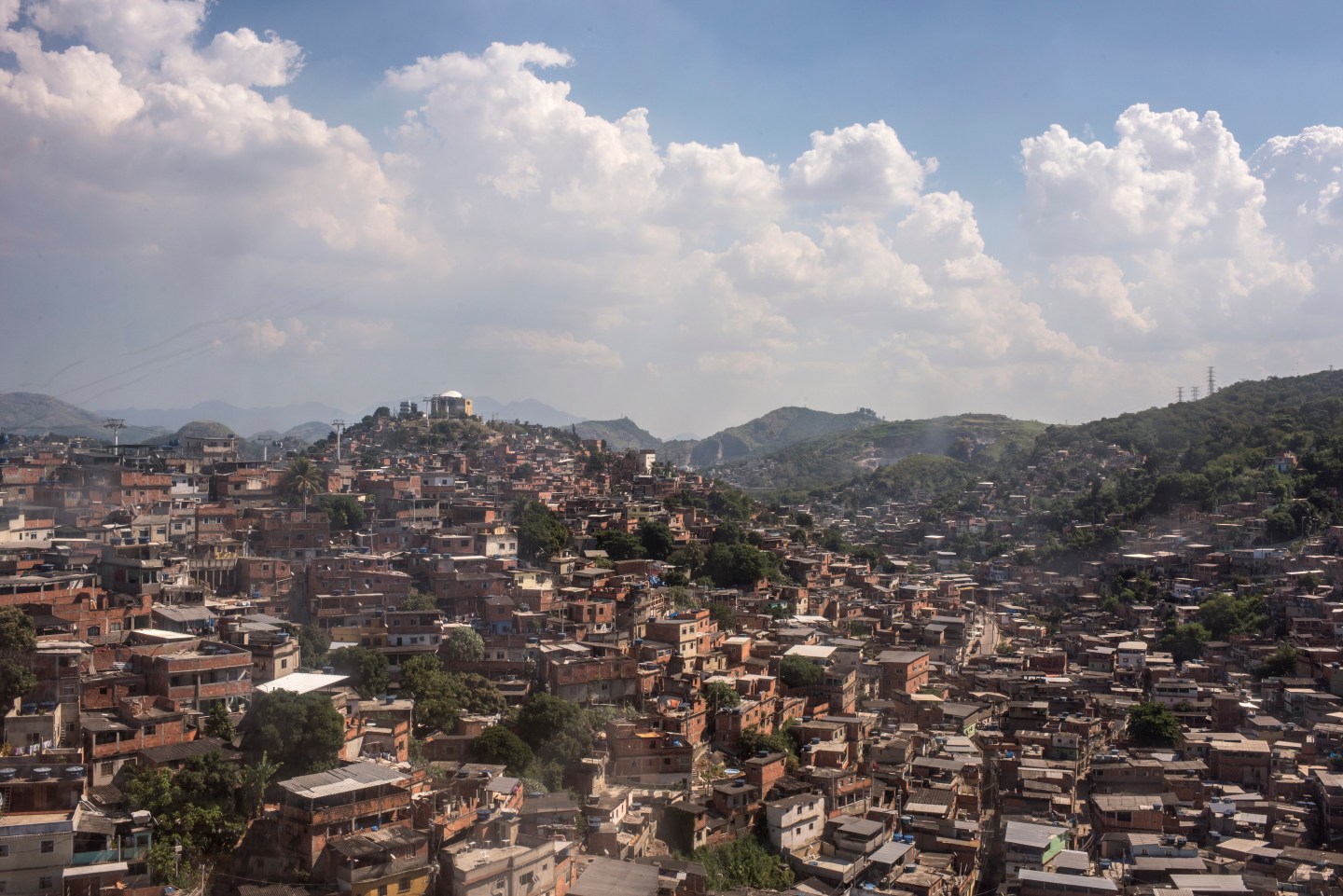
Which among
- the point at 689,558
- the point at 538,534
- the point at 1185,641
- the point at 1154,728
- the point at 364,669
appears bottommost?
the point at 1154,728

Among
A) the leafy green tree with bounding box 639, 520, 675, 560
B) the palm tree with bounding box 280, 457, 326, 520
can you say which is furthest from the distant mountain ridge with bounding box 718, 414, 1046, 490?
the palm tree with bounding box 280, 457, 326, 520

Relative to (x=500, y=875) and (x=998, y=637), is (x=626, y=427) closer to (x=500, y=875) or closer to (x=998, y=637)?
(x=998, y=637)

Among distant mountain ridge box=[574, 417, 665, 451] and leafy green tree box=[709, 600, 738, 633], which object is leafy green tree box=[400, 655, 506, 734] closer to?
leafy green tree box=[709, 600, 738, 633]

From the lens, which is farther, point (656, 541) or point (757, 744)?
point (656, 541)

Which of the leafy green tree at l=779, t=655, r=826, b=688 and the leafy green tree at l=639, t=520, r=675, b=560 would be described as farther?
the leafy green tree at l=639, t=520, r=675, b=560

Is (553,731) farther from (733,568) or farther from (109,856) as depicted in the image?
(733,568)

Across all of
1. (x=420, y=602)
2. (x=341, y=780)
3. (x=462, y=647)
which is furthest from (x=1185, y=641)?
(x=341, y=780)

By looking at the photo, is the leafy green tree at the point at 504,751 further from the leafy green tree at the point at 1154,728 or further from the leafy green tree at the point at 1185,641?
the leafy green tree at the point at 1185,641
